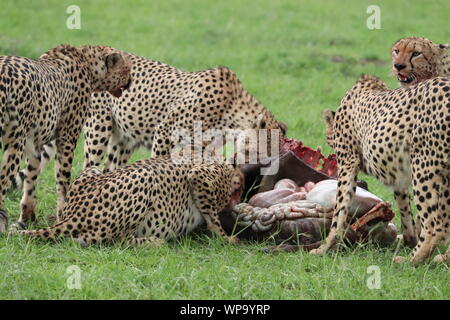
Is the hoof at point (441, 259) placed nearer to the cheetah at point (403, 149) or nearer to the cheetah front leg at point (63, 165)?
the cheetah at point (403, 149)

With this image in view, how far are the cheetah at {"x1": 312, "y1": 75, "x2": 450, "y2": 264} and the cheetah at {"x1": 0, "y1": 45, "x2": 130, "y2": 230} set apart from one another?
2.01m

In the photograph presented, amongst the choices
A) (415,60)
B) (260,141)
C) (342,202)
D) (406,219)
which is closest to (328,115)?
(260,141)

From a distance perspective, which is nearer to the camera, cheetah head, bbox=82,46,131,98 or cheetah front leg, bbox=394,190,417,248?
cheetah front leg, bbox=394,190,417,248

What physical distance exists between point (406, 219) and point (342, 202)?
1.73 feet

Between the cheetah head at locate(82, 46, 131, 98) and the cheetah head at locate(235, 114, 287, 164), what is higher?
the cheetah head at locate(82, 46, 131, 98)

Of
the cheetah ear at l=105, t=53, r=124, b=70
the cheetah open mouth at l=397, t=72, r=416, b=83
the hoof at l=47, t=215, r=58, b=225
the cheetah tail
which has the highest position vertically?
the cheetah ear at l=105, t=53, r=124, b=70

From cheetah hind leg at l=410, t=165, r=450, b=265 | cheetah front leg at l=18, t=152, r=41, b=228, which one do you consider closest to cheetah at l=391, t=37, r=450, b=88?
cheetah hind leg at l=410, t=165, r=450, b=265

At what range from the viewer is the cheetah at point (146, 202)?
6.07m

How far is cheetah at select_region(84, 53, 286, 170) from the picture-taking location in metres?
7.46

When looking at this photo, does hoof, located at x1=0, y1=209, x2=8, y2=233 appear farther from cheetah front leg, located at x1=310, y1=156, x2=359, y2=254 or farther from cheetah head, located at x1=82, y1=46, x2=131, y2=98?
cheetah front leg, located at x1=310, y1=156, x2=359, y2=254

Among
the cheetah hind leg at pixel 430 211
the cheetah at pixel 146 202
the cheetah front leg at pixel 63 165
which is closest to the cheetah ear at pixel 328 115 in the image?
the cheetah at pixel 146 202
